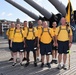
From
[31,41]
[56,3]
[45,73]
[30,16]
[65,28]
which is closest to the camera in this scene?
[45,73]

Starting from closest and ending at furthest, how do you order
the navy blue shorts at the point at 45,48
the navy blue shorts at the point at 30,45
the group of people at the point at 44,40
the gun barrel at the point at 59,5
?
the group of people at the point at 44,40
the navy blue shorts at the point at 45,48
the navy blue shorts at the point at 30,45
the gun barrel at the point at 59,5

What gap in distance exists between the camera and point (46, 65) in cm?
907

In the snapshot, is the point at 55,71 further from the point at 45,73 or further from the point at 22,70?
the point at 22,70

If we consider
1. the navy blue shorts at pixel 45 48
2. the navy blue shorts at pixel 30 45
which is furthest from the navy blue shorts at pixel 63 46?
the navy blue shorts at pixel 30 45

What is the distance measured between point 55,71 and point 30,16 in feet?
49.3

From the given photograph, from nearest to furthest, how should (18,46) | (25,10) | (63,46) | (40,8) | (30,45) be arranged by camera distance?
1. (63,46)
2. (30,45)
3. (18,46)
4. (40,8)
5. (25,10)

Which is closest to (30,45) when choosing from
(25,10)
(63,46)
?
(63,46)

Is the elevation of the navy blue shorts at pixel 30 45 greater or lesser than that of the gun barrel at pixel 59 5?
lesser

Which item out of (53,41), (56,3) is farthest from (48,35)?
(56,3)

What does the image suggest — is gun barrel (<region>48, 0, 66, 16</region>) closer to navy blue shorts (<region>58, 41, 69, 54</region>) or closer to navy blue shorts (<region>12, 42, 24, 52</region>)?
navy blue shorts (<region>12, 42, 24, 52</region>)

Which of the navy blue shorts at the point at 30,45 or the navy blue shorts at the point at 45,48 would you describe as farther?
the navy blue shorts at the point at 30,45

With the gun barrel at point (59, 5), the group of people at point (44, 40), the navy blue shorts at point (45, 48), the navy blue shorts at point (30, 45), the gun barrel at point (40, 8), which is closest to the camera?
the group of people at point (44, 40)

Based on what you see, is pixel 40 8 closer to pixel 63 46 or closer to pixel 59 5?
pixel 59 5

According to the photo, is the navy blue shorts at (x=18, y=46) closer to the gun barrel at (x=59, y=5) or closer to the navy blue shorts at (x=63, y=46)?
the navy blue shorts at (x=63, y=46)
